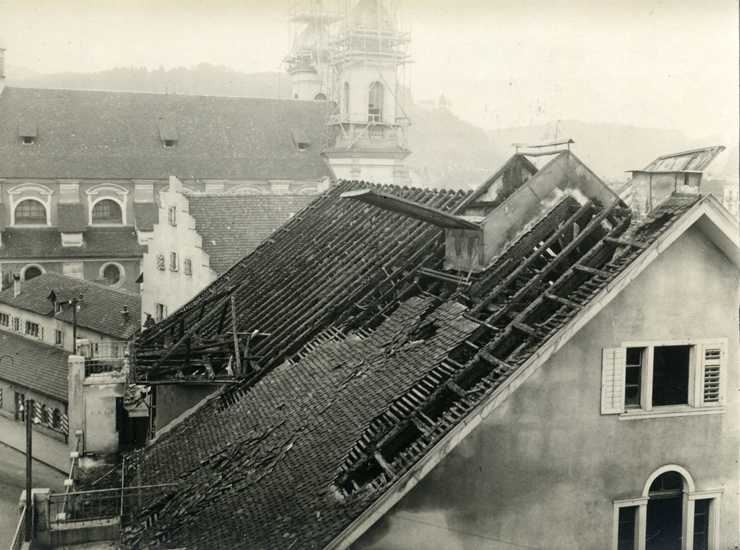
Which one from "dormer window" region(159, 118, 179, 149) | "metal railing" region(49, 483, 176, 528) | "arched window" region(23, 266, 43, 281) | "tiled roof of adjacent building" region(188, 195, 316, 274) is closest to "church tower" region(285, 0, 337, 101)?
"dormer window" region(159, 118, 179, 149)

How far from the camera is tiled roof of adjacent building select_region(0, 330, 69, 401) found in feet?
124

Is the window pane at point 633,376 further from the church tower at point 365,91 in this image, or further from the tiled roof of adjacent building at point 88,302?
the church tower at point 365,91

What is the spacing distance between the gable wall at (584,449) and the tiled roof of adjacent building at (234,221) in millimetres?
21623

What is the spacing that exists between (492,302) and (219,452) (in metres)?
4.76

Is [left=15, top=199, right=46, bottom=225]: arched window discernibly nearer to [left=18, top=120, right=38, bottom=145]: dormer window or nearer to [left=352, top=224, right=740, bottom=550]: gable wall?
[left=18, top=120, right=38, bottom=145]: dormer window

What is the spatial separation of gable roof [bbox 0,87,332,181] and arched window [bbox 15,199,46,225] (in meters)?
2.02

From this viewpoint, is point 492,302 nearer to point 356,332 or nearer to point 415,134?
point 356,332

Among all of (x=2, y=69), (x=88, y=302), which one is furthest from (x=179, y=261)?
(x=2, y=69)

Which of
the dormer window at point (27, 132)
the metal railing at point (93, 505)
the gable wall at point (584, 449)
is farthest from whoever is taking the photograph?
the dormer window at point (27, 132)

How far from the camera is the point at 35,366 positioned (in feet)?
133

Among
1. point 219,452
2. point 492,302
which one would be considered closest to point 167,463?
point 219,452

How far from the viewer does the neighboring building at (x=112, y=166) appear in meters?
57.7

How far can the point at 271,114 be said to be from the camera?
222 feet

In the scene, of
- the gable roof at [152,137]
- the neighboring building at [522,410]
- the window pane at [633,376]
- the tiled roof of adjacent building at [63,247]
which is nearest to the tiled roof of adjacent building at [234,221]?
the neighboring building at [522,410]
